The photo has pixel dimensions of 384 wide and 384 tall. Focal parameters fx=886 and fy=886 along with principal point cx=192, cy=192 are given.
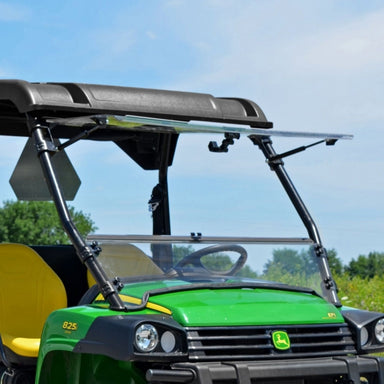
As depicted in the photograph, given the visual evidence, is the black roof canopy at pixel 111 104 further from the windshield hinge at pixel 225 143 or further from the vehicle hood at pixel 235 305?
the vehicle hood at pixel 235 305

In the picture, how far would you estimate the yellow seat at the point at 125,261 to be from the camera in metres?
4.81

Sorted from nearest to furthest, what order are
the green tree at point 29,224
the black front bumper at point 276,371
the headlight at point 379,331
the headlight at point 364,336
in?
1. the black front bumper at point 276,371
2. the headlight at point 364,336
3. the headlight at point 379,331
4. the green tree at point 29,224

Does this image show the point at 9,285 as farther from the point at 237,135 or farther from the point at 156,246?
the point at 237,135

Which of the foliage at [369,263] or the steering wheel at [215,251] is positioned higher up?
the foliage at [369,263]

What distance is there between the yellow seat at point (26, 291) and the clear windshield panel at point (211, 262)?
1149 millimetres

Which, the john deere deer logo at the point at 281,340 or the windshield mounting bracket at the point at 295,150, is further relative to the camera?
the windshield mounting bracket at the point at 295,150

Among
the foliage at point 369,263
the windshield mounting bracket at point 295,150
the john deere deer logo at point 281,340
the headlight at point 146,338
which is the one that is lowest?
the john deere deer logo at point 281,340

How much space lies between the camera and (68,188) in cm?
629

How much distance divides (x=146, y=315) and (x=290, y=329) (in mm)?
753

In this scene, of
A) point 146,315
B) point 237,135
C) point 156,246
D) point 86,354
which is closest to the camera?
point 146,315

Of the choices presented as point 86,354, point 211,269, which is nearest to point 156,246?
point 211,269

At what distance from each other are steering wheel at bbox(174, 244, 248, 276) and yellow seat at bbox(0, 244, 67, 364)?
1201 mm

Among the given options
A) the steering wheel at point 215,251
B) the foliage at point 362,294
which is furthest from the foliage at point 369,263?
the steering wheel at point 215,251

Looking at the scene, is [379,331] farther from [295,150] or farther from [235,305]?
[295,150]
